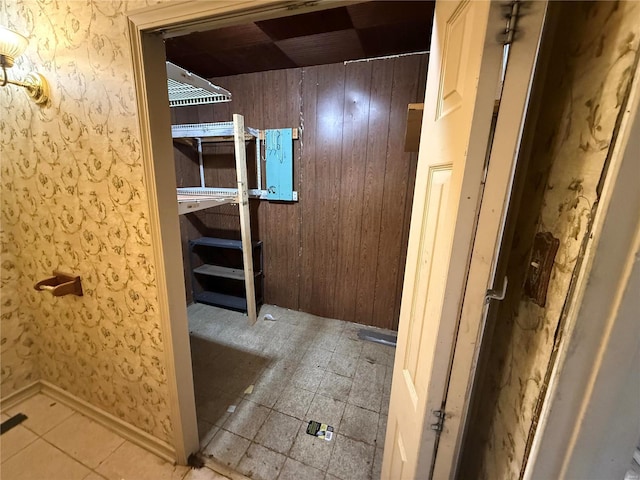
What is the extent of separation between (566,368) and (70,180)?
5.46 feet

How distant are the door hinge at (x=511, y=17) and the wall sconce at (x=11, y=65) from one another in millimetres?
1546

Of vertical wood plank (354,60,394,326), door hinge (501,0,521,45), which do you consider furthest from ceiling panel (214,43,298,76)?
door hinge (501,0,521,45)

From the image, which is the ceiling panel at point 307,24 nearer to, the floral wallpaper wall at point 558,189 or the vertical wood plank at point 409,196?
the vertical wood plank at point 409,196

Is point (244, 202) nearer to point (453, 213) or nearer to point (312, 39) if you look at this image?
point (312, 39)

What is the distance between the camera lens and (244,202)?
2.17 m

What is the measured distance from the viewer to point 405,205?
2117 millimetres

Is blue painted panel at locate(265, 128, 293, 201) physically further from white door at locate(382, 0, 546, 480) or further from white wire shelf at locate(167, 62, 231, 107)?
white door at locate(382, 0, 546, 480)

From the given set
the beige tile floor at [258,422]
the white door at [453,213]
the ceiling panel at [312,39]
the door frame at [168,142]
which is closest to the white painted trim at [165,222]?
the door frame at [168,142]

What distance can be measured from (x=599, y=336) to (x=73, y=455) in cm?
208

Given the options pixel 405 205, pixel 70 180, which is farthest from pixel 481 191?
pixel 405 205

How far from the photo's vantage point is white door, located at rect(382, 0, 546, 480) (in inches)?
17.1

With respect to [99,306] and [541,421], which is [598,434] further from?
[99,306]

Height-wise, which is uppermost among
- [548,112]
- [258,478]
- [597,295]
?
[548,112]

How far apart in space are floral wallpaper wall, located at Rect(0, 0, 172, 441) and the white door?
97 cm
